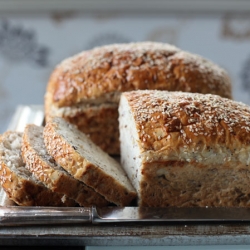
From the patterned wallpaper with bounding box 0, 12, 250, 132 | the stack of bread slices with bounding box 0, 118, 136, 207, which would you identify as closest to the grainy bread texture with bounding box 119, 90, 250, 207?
the stack of bread slices with bounding box 0, 118, 136, 207

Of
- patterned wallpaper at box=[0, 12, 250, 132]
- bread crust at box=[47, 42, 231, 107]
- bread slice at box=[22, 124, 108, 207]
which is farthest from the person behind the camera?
patterned wallpaper at box=[0, 12, 250, 132]

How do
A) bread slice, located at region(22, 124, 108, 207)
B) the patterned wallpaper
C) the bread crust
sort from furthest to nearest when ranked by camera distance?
the patterned wallpaper < the bread crust < bread slice, located at region(22, 124, 108, 207)

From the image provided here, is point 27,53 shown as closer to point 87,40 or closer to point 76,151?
point 87,40

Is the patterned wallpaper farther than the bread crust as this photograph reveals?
Yes

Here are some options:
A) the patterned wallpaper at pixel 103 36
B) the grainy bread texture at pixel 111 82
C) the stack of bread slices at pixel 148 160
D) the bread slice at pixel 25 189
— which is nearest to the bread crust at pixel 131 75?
the grainy bread texture at pixel 111 82

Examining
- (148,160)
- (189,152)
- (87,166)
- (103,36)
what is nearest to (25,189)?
(87,166)

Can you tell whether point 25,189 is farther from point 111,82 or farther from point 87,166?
point 111,82

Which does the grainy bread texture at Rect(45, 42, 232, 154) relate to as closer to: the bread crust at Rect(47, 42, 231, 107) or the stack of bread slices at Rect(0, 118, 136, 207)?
the bread crust at Rect(47, 42, 231, 107)

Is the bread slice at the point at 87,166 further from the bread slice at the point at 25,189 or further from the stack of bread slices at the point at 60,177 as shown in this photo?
the bread slice at the point at 25,189
